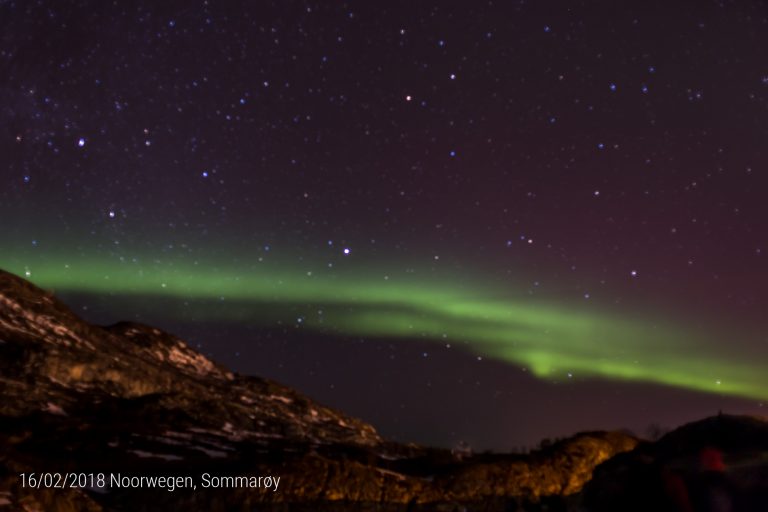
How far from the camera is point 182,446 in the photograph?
43562 mm

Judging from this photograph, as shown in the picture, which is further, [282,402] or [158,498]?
[282,402]

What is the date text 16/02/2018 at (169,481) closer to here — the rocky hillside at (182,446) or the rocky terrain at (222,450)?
the rocky hillside at (182,446)

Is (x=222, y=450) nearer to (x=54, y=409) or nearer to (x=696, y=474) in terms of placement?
(x=54, y=409)

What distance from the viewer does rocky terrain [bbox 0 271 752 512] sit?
1361 cm

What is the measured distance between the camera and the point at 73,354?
2665 inches

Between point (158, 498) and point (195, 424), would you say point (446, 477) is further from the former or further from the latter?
point (195, 424)

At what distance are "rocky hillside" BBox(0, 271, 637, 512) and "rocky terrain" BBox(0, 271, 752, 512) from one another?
10 centimetres

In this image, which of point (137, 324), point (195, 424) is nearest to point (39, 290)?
point (137, 324)

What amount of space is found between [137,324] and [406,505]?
81.8 m

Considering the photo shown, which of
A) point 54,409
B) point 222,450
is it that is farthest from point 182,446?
point 54,409

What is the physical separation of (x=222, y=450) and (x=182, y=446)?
247cm

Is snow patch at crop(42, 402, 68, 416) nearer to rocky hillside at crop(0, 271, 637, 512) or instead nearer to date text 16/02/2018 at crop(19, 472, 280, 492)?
rocky hillside at crop(0, 271, 637, 512)

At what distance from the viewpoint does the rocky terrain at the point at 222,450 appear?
13609mm

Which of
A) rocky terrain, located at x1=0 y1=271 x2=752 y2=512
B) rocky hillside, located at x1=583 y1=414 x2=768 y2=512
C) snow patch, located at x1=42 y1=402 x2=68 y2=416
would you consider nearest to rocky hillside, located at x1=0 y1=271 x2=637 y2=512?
rocky terrain, located at x1=0 y1=271 x2=752 y2=512
